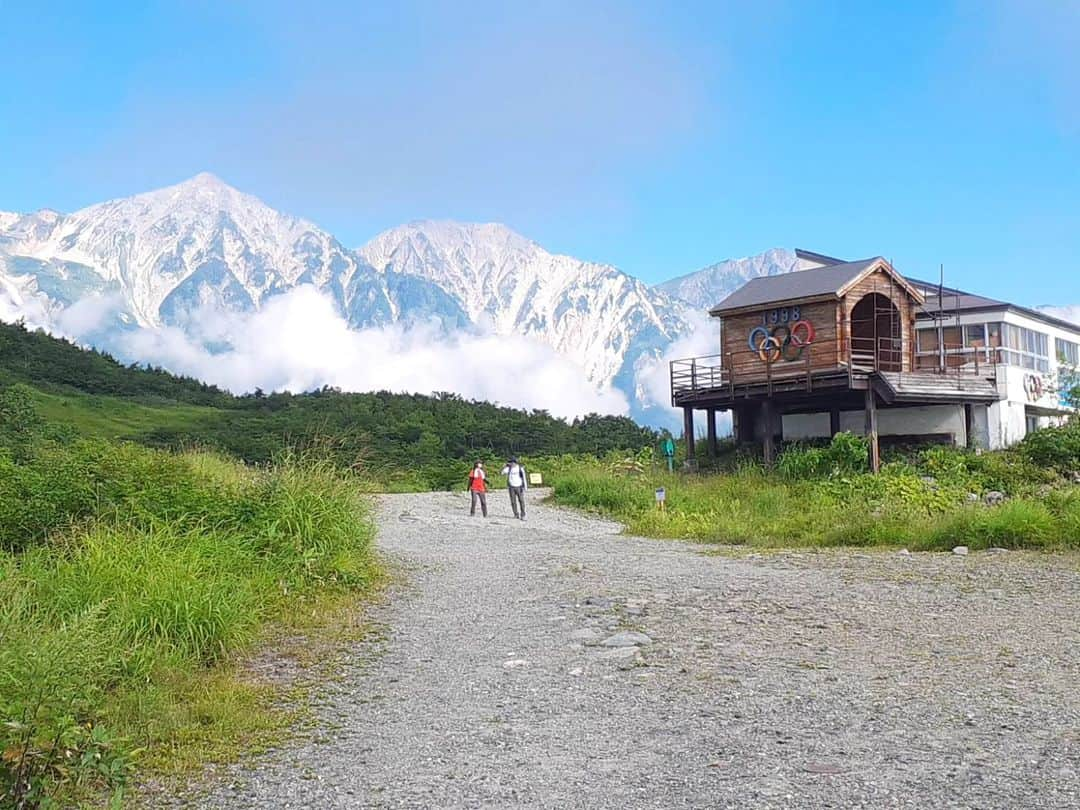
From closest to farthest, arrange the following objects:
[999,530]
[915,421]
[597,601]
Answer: [597,601] < [999,530] < [915,421]

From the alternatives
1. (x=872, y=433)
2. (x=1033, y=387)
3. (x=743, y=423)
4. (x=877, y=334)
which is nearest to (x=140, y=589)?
(x=872, y=433)

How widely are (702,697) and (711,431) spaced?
24.4 m

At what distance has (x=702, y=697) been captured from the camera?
22.6 ft

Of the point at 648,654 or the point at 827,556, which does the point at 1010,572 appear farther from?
the point at 648,654

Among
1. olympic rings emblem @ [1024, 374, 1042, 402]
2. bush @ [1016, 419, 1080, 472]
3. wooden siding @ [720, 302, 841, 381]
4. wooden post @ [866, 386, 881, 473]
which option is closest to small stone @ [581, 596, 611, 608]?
wooden post @ [866, 386, 881, 473]

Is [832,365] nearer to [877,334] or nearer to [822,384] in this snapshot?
[822,384]

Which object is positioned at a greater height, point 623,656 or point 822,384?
point 822,384

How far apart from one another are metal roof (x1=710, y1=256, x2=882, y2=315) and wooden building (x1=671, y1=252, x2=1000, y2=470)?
0.04 meters

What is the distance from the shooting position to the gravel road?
17.1 ft

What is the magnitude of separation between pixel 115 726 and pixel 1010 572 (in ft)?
33.8

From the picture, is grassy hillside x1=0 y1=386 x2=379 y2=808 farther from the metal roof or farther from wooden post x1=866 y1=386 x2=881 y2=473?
the metal roof

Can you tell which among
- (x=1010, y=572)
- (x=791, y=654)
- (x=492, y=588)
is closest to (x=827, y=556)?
(x=1010, y=572)

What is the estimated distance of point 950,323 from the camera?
101ft

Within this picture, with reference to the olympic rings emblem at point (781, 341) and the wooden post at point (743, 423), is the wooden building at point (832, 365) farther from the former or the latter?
the wooden post at point (743, 423)
